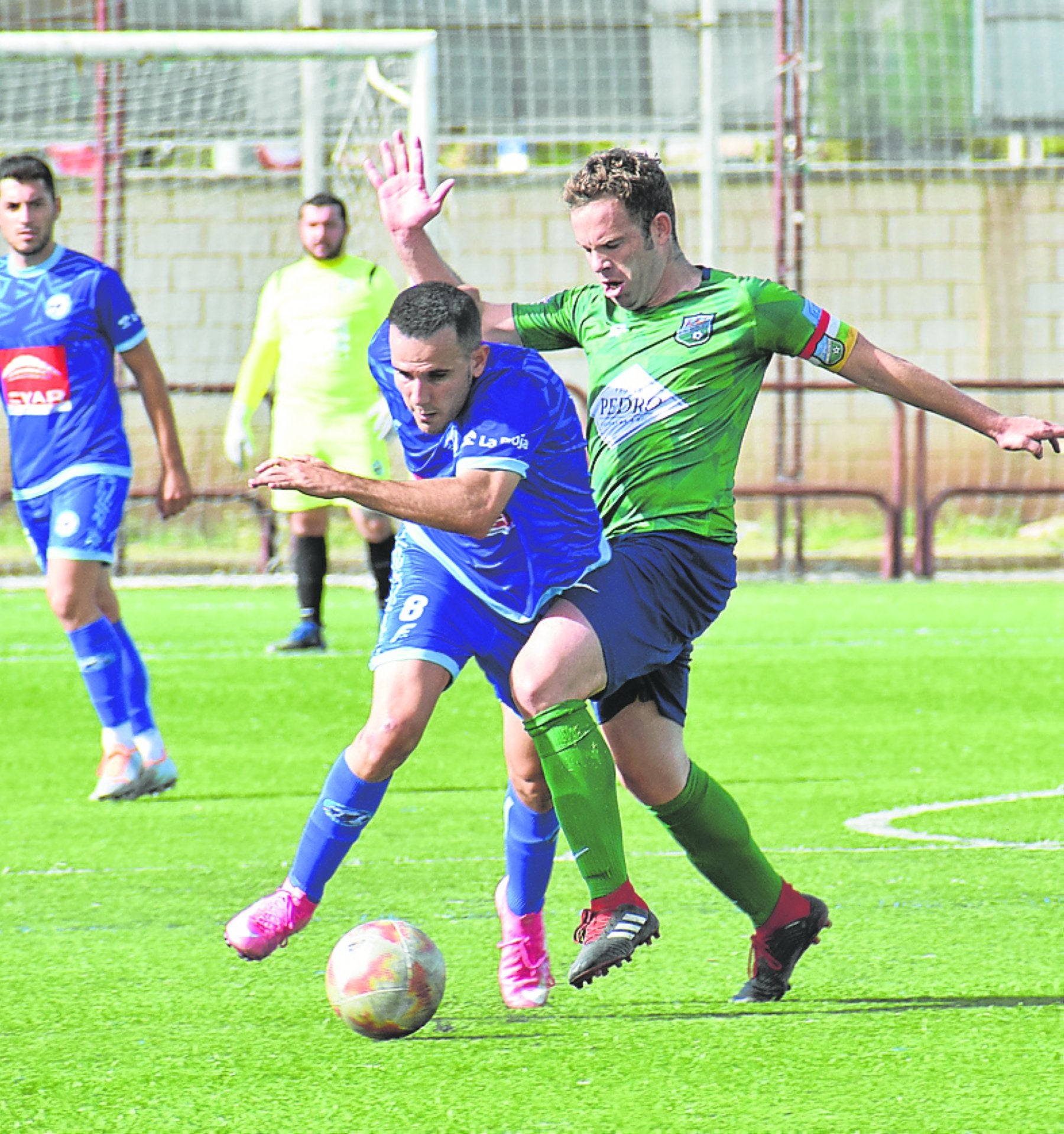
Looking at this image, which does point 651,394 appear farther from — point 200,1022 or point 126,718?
point 126,718

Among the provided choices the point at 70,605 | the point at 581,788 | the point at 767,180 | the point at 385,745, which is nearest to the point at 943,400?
the point at 581,788

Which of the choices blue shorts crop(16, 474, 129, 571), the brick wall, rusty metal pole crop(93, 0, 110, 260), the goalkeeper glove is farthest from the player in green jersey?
the brick wall

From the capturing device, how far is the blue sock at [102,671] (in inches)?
259

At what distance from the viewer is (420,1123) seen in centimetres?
311

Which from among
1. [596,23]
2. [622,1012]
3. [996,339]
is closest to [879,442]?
[996,339]

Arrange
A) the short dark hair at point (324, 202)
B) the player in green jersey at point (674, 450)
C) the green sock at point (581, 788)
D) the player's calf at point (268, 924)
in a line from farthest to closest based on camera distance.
A: the short dark hair at point (324, 202)
the player in green jersey at point (674, 450)
the player's calf at point (268, 924)
the green sock at point (581, 788)

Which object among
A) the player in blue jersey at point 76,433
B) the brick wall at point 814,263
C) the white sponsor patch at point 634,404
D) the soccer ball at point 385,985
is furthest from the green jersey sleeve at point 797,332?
the brick wall at point 814,263

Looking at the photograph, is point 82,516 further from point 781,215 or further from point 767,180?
point 767,180

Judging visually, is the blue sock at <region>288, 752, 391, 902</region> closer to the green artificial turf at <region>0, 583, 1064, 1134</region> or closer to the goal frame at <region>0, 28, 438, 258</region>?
the green artificial turf at <region>0, 583, 1064, 1134</region>

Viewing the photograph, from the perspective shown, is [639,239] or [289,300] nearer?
[639,239]

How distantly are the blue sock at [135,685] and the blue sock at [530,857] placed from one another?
9.40 ft

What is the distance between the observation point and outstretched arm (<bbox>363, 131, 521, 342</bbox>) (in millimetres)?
4348

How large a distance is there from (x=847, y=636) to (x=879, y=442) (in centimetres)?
549

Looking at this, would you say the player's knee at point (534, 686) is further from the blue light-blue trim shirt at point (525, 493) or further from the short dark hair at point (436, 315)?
the short dark hair at point (436, 315)
